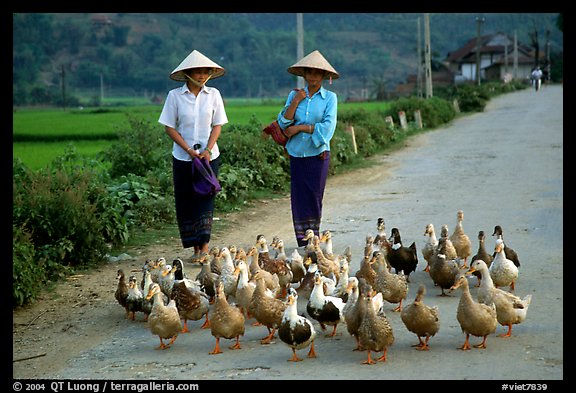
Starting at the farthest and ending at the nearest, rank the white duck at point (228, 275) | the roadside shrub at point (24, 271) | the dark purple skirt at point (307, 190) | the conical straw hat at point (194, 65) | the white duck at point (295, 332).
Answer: the dark purple skirt at point (307, 190) < the conical straw hat at point (194, 65) < the roadside shrub at point (24, 271) < the white duck at point (228, 275) < the white duck at point (295, 332)

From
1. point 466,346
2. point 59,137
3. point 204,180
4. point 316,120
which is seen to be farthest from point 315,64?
point 59,137

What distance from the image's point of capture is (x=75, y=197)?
10.4 meters

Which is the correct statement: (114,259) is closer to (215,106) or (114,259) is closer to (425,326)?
(215,106)

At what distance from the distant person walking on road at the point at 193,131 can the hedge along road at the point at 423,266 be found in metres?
1.28

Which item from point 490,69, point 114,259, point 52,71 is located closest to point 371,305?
point 114,259

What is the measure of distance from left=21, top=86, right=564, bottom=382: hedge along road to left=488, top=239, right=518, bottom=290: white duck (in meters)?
0.19

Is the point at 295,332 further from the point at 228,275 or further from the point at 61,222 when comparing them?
the point at 61,222

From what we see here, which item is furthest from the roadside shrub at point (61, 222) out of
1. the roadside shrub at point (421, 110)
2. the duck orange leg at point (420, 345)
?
the roadside shrub at point (421, 110)

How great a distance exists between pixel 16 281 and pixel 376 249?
11.8 ft

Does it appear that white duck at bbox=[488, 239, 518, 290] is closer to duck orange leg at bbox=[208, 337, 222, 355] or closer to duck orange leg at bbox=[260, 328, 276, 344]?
duck orange leg at bbox=[260, 328, 276, 344]

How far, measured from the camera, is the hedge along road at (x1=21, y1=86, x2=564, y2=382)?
6.52 metres

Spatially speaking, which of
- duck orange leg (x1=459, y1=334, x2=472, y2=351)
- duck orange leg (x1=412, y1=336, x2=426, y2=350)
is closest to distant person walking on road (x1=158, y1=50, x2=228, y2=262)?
duck orange leg (x1=412, y1=336, x2=426, y2=350)

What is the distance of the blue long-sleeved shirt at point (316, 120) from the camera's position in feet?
33.3

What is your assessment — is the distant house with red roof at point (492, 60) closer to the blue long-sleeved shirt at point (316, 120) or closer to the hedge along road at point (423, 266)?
the hedge along road at point (423, 266)
